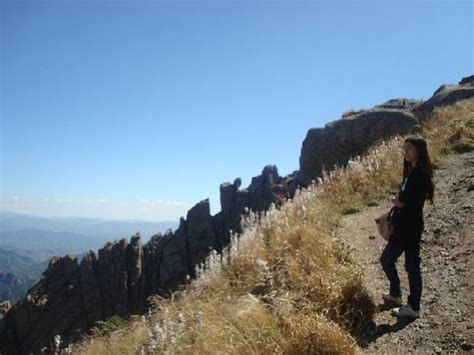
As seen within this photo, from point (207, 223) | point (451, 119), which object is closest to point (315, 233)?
point (451, 119)

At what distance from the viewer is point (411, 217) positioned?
20.1 feet

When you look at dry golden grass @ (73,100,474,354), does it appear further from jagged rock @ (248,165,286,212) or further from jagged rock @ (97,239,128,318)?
jagged rock @ (97,239,128,318)

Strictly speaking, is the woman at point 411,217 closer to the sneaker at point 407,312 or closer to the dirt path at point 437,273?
the sneaker at point 407,312

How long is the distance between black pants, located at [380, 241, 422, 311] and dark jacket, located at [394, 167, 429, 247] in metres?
0.10

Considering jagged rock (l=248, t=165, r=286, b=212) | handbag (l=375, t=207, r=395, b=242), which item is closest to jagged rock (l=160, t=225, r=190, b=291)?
jagged rock (l=248, t=165, r=286, b=212)

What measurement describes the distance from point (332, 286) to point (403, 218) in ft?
4.65

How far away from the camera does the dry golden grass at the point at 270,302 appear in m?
4.93

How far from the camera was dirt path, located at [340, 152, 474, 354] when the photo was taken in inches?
204

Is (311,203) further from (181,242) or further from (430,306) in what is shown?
(181,242)

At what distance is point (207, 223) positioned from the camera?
55.3 meters

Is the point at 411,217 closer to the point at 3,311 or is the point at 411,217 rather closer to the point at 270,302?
the point at 270,302

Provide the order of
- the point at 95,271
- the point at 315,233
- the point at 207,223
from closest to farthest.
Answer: the point at 315,233
the point at 207,223
the point at 95,271

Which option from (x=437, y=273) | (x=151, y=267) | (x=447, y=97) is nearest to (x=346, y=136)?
(x=447, y=97)

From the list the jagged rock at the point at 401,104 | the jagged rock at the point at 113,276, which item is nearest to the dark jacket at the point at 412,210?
the jagged rock at the point at 401,104
